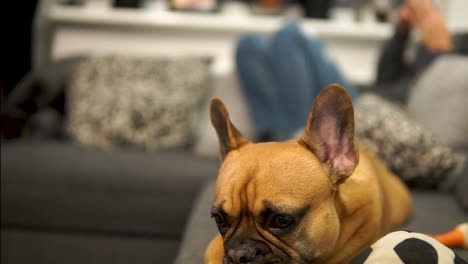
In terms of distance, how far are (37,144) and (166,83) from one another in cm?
75

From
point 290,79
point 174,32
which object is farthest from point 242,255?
point 174,32

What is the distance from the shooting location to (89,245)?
2025 millimetres

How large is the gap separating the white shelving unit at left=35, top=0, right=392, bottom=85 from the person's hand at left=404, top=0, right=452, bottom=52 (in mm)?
770

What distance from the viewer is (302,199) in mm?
962

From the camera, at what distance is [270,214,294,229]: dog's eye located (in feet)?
3.13

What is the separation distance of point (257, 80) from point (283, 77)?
0.52ft

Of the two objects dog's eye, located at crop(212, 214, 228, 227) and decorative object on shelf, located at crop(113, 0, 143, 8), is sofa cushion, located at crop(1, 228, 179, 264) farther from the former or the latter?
decorative object on shelf, located at crop(113, 0, 143, 8)

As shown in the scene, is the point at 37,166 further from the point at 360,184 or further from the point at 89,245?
the point at 360,184

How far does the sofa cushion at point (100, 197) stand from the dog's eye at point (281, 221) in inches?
42.9

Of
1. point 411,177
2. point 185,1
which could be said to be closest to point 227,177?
point 411,177

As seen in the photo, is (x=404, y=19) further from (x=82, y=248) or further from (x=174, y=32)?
(x=82, y=248)

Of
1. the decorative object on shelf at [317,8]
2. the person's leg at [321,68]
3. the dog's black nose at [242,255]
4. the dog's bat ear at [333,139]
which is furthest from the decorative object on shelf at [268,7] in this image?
the dog's black nose at [242,255]

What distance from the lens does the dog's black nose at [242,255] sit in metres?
0.93

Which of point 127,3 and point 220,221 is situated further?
point 127,3
